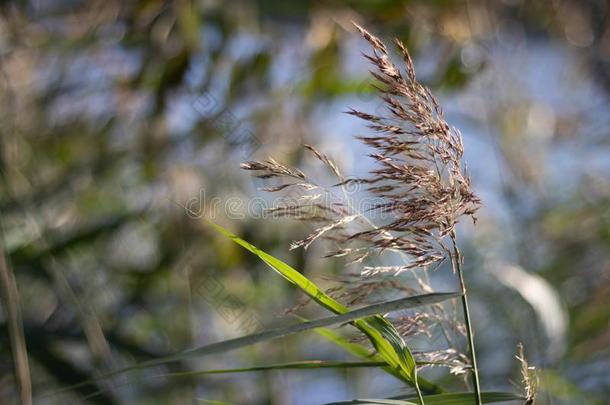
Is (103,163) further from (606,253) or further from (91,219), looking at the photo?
(606,253)

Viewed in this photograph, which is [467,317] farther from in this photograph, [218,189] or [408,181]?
[218,189]

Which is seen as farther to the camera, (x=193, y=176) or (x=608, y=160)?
(x=608, y=160)

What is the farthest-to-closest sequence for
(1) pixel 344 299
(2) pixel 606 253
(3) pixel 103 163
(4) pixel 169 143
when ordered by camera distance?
1. (2) pixel 606 253
2. (3) pixel 103 163
3. (4) pixel 169 143
4. (1) pixel 344 299

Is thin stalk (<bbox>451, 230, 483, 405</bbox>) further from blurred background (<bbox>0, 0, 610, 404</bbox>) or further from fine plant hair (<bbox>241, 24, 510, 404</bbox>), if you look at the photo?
blurred background (<bbox>0, 0, 610, 404</bbox>)

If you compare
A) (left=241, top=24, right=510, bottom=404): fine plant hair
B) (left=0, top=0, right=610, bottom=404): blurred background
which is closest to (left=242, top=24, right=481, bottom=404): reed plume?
(left=241, top=24, right=510, bottom=404): fine plant hair

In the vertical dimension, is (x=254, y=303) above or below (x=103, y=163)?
below

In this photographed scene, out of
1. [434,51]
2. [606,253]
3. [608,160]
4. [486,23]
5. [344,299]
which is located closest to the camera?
[344,299]

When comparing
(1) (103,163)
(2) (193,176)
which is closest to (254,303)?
(2) (193,176)

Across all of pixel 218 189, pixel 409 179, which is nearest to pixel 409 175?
pixel 409 179

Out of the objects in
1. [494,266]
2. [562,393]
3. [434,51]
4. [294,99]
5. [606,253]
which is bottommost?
Answer: [562,393]
